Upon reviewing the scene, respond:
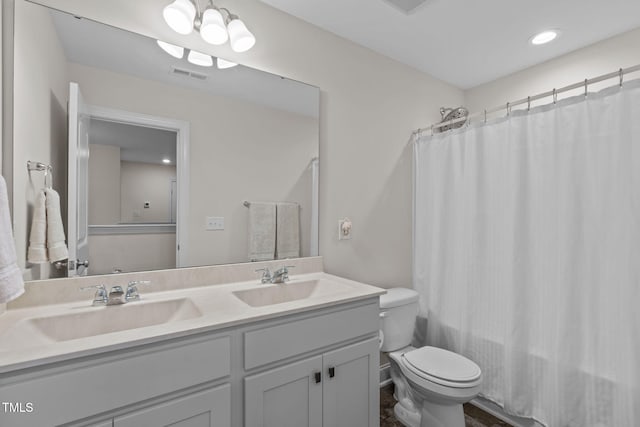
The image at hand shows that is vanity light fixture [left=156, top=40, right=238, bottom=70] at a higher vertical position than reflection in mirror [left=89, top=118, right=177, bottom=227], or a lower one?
higher

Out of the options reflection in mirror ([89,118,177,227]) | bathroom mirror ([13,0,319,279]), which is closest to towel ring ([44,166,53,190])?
bathroom mirror ([13,0,319,279])

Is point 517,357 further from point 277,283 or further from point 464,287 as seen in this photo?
point 277,283

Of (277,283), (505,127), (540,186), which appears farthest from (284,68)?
(540,186)

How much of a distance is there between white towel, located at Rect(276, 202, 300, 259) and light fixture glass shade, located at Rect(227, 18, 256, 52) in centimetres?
83

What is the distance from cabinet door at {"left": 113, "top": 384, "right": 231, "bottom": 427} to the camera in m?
0.91

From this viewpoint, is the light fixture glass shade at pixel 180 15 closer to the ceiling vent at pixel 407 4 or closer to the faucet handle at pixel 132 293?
the ceiling vent at pixel 407 4

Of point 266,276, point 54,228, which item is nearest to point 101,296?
point 54,228

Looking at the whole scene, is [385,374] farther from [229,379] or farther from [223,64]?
[223,64]

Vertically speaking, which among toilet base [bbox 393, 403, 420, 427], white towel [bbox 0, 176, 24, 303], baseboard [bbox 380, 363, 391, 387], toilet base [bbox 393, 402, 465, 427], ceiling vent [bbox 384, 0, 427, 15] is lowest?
toilet base [bbox 393, 403, 420, 427]

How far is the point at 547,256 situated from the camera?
Answer: 1646 mm

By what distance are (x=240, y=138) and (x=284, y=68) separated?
500mm

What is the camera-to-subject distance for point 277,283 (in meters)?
1.61

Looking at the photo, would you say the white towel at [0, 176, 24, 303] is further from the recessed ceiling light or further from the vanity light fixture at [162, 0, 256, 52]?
the recessed ceiling light

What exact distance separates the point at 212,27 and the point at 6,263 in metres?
1.21
